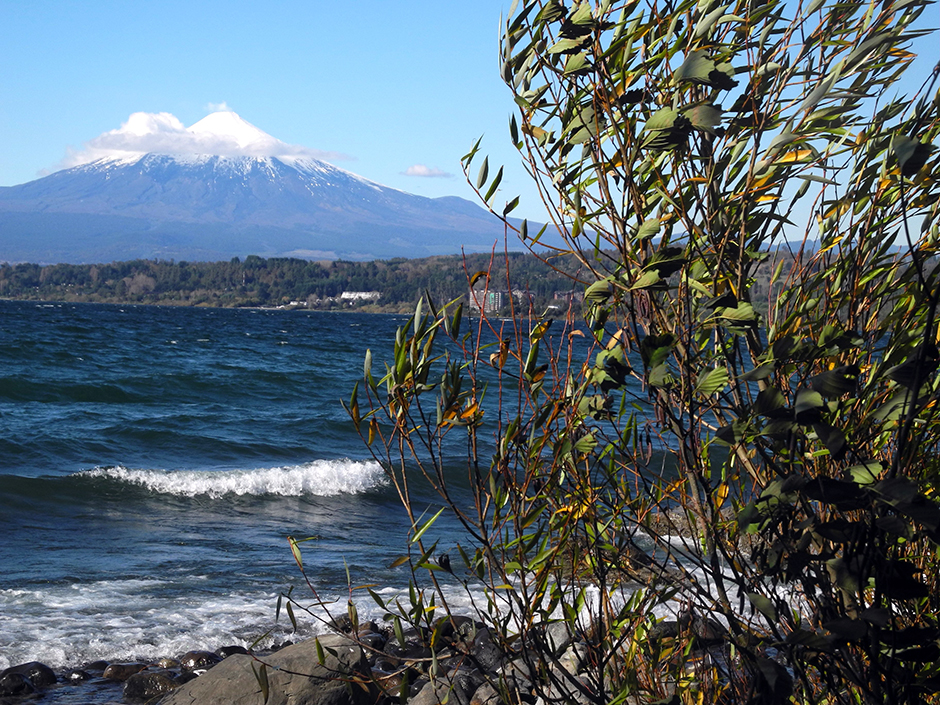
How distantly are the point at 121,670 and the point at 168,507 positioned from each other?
19.4ft

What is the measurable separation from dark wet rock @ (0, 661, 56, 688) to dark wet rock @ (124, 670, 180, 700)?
47cm

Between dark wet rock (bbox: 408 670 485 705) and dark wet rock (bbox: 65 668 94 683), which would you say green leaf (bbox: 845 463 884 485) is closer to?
dark wet rock (bbox: 408 670 485 705)

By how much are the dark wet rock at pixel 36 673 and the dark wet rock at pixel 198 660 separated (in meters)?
0.78

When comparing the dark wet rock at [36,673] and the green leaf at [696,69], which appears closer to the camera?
the green leaf at [696,69]

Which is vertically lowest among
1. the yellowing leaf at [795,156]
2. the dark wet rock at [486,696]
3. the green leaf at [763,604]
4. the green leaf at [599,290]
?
the dark wet rock at [486,696]

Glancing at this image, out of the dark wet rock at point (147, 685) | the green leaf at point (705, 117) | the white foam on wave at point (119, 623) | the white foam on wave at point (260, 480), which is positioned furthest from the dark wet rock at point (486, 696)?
the white foam on wave at point (260, 480)

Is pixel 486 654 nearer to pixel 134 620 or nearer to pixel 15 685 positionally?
pixel 134 620

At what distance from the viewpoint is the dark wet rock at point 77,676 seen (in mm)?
5086

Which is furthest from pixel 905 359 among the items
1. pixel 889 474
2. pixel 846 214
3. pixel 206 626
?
pixel 206 626

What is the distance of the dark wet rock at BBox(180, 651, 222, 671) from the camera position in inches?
209

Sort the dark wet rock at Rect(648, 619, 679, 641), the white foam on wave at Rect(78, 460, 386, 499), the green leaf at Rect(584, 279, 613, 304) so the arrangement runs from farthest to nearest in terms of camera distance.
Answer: the white foam on wave at Rect(78, 460, 386, 499) < the dark wet rock at Rect(648, 619, 679, 641) < the green leaf at Rect(584, 279, 613, 304)

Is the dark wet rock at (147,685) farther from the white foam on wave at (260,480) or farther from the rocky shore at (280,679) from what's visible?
the white foam on wave at (260,480)

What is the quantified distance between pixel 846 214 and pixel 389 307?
104035 millimetres

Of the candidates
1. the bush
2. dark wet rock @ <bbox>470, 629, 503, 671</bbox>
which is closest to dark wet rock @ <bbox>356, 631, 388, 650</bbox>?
dark wet rock @ <bbox>470, 629, 503, 671</bbox>
